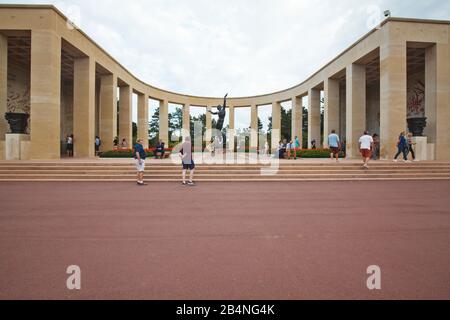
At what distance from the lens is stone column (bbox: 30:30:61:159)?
49.2 feet

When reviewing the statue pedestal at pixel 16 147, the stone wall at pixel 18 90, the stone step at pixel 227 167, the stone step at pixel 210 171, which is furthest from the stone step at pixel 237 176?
the stone wall at pixel 18 90

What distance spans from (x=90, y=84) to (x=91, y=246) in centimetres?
1869

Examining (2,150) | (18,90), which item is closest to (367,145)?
(2,150)

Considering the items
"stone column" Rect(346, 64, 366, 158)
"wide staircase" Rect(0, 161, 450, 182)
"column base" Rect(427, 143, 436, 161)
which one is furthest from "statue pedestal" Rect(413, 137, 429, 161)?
"stone column" Rect(346, 64, 366, 158)

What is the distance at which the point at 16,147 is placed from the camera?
14.5 m

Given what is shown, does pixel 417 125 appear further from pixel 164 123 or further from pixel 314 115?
pixel 164 123

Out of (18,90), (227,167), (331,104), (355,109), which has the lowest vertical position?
(227,167)

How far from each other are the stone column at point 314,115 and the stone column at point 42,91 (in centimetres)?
2151

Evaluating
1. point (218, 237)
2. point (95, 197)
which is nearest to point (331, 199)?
point (218, 237)

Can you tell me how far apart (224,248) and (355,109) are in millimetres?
19466

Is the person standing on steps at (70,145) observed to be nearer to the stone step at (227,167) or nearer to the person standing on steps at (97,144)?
the person standing on steps at (97,144)
